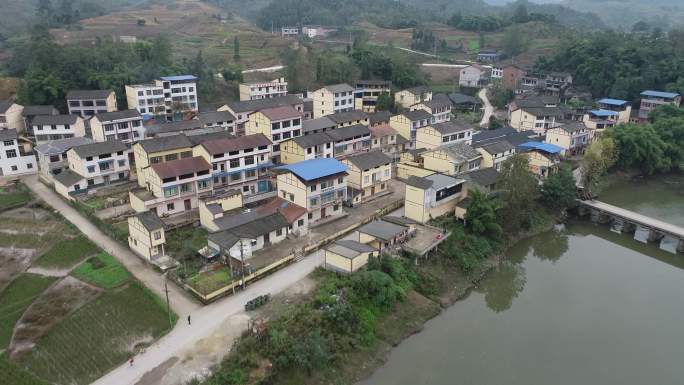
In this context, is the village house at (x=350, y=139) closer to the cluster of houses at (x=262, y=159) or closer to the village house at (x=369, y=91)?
the cluster of houses at (x=262, y=159)

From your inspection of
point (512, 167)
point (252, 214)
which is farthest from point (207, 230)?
point (512, 167)

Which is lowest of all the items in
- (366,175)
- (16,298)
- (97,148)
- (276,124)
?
(16,298)

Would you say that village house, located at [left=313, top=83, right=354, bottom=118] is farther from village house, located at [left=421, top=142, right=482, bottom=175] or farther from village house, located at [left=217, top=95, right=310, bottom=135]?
village house, located at [left=421, top=142, right=482, bottom=175]

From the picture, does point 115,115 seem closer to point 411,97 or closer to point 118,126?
point 118,126

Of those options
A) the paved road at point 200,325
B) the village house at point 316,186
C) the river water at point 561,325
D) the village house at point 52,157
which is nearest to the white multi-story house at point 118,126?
the village house at point 52,157

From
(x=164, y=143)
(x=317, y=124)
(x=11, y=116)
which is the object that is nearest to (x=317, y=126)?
(x=317, y=124)

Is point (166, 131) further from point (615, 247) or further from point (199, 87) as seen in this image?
point (615, 247)

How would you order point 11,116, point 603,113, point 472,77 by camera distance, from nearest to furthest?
1. point 11,116
2. point 603,113
3. point 472,77
